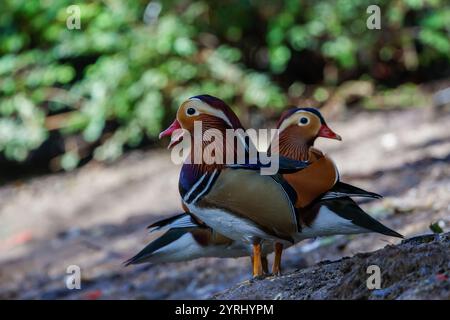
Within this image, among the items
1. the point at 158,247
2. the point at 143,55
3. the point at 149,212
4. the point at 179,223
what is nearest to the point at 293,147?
the point at 179,223

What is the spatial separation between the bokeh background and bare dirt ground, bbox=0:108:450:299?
1.1 inches

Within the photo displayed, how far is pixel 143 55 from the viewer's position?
26.0 feet

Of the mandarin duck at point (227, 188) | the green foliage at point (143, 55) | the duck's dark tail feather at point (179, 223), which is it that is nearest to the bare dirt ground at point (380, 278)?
the mandarin duck at point (227, 188)

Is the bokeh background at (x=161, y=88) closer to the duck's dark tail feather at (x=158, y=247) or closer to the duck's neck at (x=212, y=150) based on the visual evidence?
the duck's dark tail feather at (x=158, y=247)

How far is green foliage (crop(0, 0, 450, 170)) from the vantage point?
799 cm

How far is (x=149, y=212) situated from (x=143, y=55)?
71.7 inches

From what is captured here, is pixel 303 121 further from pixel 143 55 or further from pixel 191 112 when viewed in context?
pixel 143 55

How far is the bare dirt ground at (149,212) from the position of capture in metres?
4.70

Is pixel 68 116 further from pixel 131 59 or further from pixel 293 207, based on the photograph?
pixel 293 207

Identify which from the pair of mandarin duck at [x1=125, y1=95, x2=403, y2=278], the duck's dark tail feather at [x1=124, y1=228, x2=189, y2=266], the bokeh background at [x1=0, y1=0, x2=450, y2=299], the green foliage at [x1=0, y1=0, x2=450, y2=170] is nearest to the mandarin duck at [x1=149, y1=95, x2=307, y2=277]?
the pair of mandarin duck at [x1=125, y1=95, x2=403, y2=278]

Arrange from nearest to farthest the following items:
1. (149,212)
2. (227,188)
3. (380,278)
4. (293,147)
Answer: (380,278) < (227,188) < (293,147) < (149,212)

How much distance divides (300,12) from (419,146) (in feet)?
7.71

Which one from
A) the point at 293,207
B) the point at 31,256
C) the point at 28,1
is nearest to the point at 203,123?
the point at 293,207

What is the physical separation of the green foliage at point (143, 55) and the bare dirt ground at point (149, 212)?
0.56 meters
